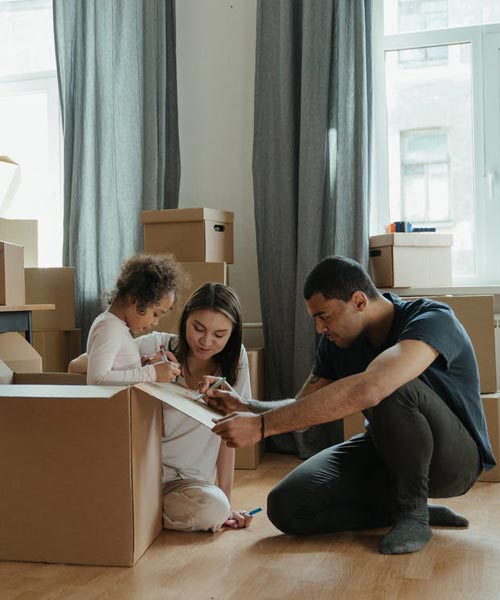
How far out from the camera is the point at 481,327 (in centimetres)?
291

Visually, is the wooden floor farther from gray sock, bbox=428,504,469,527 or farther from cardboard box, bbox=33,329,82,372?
cardboard box, bbox=33,329,82,372

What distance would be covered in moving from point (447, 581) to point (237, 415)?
0.59 meters

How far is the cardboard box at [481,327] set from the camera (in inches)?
114

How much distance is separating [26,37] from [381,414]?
3245mm

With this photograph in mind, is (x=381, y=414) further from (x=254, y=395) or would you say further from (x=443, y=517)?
(x=254, y=395)

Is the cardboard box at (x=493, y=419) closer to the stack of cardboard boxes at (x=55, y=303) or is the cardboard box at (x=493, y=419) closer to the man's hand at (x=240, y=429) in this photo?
the man's hand at (x=240, y=429)

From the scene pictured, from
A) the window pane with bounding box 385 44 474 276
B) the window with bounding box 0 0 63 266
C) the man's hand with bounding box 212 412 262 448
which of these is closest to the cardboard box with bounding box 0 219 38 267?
the window with bounding box 0 0 63 266

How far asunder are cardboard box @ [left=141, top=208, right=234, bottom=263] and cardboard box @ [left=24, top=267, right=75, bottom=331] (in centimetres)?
51

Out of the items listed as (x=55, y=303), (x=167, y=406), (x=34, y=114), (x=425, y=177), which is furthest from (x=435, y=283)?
(x=34, y=114)

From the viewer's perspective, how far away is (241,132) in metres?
3.75

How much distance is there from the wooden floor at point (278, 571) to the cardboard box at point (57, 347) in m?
1.61

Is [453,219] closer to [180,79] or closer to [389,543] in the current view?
[180,79]

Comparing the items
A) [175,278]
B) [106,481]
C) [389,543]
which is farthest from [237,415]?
[175,278]

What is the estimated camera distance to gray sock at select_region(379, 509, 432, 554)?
6.29 ft
